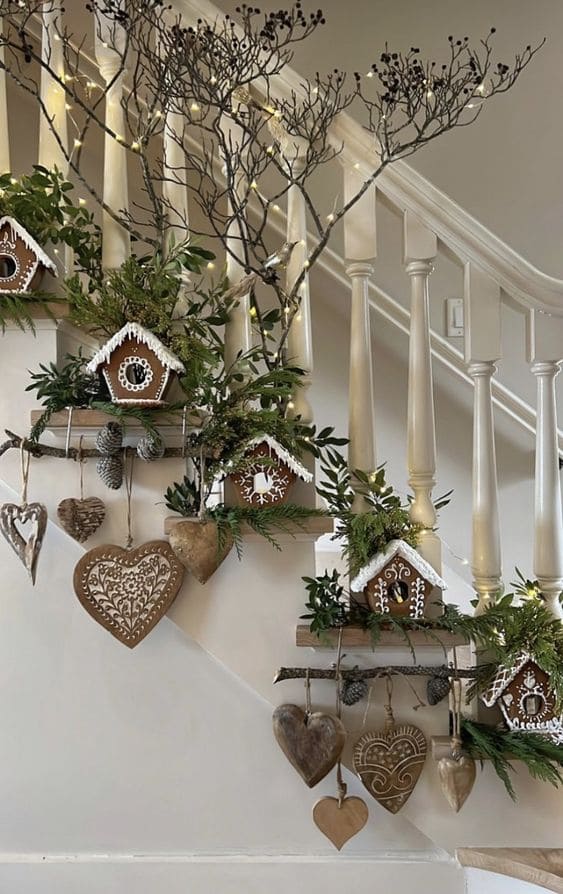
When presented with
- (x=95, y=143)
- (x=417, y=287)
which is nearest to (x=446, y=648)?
(x=417, y=287)

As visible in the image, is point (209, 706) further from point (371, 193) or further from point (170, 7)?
point (170, 7)

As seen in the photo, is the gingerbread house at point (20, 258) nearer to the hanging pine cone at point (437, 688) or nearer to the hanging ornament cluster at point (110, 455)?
the hanging ornament cluster at point (110, 455)

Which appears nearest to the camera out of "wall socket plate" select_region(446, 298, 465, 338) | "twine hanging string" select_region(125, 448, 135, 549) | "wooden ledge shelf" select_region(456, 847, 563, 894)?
"wooden ledge shelf" select_region(456, 847, 563, 894)

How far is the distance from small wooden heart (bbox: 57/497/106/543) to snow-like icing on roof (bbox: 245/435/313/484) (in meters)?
0.29

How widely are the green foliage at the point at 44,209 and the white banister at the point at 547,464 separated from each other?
32.1 inches

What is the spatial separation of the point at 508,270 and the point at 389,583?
599 millimetres

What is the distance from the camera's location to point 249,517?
1.39 meters

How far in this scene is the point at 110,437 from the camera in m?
1.37

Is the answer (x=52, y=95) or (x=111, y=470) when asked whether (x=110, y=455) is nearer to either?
(x=111, y=470)

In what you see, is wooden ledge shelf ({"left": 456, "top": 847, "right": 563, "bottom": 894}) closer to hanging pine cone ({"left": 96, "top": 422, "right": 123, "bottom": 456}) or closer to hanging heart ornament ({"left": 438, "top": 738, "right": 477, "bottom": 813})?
hanging heart ornament ({"left": 438, "top": 738, "right": 477, "bottom": 813})

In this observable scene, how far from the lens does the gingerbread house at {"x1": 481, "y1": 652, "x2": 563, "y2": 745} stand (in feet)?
4.60

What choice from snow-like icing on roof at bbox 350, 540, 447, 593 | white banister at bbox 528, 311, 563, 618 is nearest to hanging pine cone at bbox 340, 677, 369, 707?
snow-like icing on roof at bbox 350, 540, 447, 593

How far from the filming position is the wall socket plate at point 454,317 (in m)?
2.46

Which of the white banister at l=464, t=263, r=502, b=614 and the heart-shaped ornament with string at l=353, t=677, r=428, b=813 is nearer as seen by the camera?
the heart-shaped ornament with string at l=353, t=677, r=428, b=813
